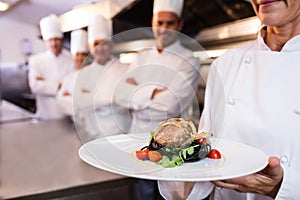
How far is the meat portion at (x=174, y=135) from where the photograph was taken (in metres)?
0.48

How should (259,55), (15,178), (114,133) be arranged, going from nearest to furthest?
A: (114,133) → (259,55) → (15,178)

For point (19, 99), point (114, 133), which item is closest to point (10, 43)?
point (19, 99)

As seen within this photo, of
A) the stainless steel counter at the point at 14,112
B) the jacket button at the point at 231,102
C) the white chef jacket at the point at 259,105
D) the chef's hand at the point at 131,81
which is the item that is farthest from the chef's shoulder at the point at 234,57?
→ the stainless steel counter at the point at 14,112

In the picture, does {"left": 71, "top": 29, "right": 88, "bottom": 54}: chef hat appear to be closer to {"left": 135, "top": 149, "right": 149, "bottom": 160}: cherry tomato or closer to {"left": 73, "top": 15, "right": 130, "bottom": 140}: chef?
{"left": 73, "top": 15, "right": 130, "bottom": 140}: chef

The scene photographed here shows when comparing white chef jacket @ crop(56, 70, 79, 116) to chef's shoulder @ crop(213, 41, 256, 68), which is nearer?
chef's shoulder @ crop(213, 41, 256, 68)

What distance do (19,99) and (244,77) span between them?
762mm

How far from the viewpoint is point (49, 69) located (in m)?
0.95

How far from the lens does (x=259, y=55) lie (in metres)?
0.70

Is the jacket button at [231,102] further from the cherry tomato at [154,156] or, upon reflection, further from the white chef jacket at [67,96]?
the white chef jacket at [67,96]

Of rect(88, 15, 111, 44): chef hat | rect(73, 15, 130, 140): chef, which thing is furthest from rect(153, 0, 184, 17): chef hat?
A: rect(73, 15, 130, 140): chef

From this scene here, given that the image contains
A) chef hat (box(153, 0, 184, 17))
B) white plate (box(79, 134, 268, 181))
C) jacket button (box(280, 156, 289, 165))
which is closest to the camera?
white plate (box(79, 134, 268, 181))

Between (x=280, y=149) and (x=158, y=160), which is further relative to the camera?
(x=280, y=149)

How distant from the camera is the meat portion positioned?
18.8 inches

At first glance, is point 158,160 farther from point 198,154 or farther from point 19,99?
point 19,99
